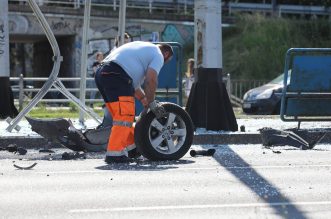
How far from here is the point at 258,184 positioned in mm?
7598

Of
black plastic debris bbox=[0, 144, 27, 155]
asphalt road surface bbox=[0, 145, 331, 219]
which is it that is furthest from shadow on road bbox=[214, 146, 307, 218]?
black plastic debris bbox=[0, 144, 27, 155]

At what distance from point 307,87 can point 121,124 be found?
15.1 feet

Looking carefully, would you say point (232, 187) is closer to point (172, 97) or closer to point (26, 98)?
point (172, 97)

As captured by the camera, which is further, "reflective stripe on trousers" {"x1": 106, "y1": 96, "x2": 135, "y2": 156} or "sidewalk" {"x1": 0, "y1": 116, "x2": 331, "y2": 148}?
"sidewalk" {"x1": 0, "y1": 116, "x2": 331, "y2": 148}

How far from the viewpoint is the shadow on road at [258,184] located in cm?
630

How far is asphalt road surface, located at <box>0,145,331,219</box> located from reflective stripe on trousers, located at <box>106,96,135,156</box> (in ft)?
0.70

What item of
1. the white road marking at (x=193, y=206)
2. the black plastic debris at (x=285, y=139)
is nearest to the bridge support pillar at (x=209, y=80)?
the black plastic debris at (x=285, y=139)

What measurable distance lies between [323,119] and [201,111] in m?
2.08

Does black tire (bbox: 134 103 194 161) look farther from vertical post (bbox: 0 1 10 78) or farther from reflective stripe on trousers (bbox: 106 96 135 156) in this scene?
vertical post (bbox: 0 1 10 78)

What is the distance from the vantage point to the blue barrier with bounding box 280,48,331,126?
12633 mm

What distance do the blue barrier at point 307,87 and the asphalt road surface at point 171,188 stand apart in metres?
2.65

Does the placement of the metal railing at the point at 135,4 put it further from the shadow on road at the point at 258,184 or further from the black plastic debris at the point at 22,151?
the shadow on road at the point at 258,184

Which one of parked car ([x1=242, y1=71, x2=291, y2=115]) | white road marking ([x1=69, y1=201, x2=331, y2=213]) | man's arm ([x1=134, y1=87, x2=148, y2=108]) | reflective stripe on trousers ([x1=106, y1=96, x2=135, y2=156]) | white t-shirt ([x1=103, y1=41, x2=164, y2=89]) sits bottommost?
parked car ([x1=242, y1=71, x2=291, y2=115])

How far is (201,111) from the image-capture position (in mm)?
12820
